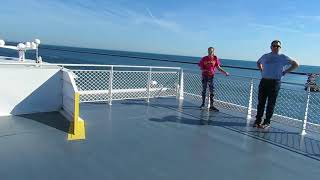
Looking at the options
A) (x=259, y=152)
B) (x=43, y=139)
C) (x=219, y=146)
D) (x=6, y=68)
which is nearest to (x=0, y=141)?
(x=43, y=139)

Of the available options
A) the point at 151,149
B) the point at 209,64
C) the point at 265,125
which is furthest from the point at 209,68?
the point at 151,149

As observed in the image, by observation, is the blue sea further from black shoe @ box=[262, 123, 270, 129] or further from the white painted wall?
the white painted wall

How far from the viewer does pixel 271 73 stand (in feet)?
17.5

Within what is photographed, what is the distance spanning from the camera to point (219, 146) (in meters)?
4.41

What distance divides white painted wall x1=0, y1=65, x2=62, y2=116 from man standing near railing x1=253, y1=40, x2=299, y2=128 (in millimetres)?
3316

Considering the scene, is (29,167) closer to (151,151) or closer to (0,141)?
(0,141)

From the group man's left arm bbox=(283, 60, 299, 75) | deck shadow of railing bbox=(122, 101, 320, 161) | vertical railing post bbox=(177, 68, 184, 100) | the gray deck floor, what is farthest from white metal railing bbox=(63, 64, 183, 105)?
man's left arm bbox=(283, 60, 299, 75)

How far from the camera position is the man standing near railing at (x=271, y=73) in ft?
17.2

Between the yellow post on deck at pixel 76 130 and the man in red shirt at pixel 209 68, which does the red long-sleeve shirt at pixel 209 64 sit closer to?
the man in red shirt at pixel 209 68

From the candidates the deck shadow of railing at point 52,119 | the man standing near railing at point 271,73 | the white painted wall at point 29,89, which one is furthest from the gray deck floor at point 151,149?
the man standing near railing at point 271,73

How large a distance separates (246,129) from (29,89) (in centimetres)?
351

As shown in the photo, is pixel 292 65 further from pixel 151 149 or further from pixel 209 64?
pixel 151 149

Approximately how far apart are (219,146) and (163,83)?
3684mm

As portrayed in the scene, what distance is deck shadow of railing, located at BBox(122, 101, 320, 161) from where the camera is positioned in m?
4.59
